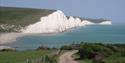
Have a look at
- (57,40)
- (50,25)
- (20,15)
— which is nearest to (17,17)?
(20,15)

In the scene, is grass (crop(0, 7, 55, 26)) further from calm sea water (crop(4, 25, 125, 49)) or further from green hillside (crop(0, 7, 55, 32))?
calm sea water (crop(4, 25, 125, 49))

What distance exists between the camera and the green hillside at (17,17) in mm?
99000

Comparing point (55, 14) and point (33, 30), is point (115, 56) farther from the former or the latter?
point (55, 14)

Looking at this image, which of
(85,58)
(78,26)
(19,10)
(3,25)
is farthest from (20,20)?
(85,58)

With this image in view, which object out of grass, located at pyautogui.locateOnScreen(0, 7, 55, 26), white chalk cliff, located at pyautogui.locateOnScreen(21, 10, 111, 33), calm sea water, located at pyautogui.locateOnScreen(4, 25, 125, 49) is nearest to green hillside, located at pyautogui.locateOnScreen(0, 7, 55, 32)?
grass, located at pyautogui.locateOnScreen(0, 7, 55, 26)

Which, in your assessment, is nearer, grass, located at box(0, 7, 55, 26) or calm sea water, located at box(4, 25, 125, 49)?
calm sea water, located at box(4, 25, 125, 49)

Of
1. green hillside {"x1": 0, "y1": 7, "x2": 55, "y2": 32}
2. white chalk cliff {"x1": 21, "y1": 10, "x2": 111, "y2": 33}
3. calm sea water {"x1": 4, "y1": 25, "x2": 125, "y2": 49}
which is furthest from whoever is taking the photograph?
green hillside {"x1": 0, "y1": 7, "x2": 55, "y2": 32}

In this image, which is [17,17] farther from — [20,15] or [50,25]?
[50,25]

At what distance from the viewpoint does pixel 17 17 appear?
374ft

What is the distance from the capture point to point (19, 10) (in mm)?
126875

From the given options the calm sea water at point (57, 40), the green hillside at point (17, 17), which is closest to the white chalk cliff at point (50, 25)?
the green hillside at point (17, 17)

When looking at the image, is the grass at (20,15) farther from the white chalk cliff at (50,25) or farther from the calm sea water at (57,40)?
the calm sea water at (57,40)

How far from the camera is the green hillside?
325 feet

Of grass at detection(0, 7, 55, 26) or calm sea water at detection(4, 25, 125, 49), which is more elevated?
grass at detection(0, 7, 55, 26)
